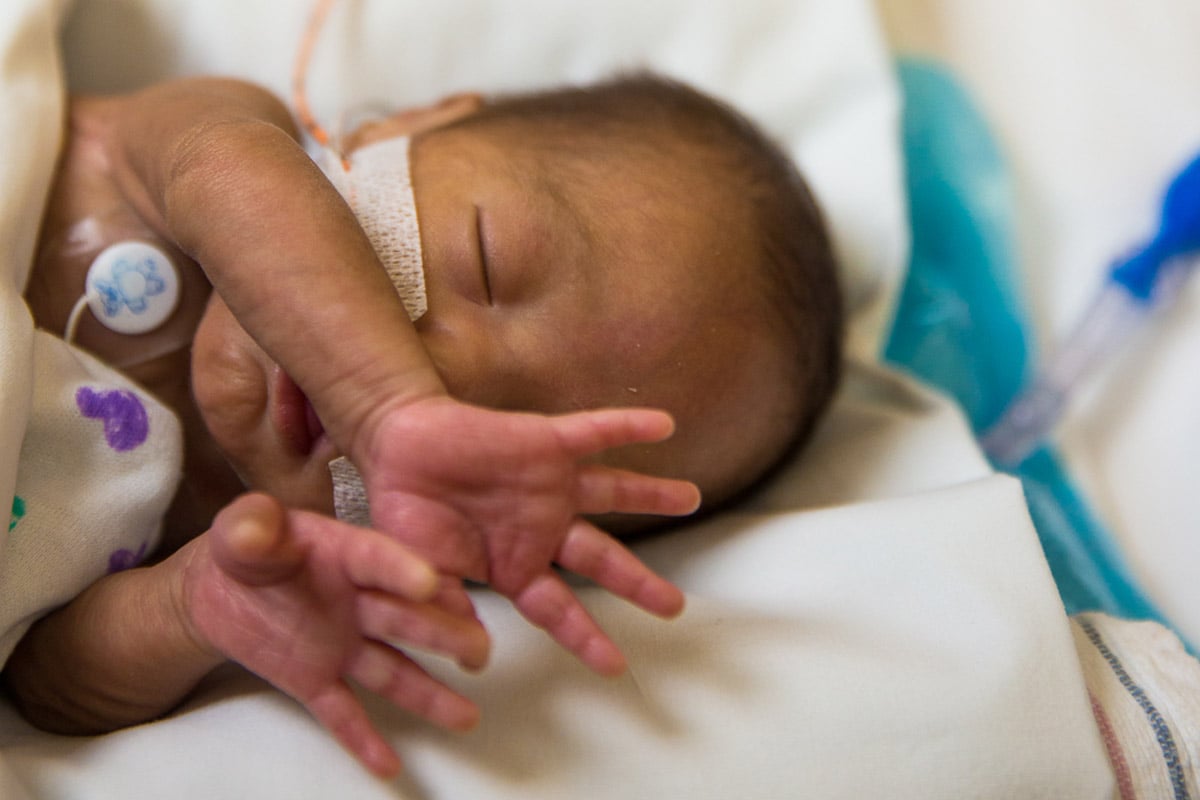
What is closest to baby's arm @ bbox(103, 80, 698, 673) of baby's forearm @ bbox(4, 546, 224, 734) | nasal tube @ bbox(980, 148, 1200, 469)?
baby's forearm @ bbox(4, 546, 224, 734)

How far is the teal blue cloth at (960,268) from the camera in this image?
146 cm

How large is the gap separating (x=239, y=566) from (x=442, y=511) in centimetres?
14

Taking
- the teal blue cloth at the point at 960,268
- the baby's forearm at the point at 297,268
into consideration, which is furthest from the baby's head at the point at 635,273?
the teal blue cloth at the point at 960,268

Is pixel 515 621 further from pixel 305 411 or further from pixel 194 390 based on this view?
pixel 194 390

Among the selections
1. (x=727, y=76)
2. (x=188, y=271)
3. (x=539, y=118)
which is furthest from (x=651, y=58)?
(x=188, y=271)

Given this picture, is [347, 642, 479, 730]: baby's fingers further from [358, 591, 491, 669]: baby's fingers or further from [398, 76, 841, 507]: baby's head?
[398, 76, 841, 507]: baby's head

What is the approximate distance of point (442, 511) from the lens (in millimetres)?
693

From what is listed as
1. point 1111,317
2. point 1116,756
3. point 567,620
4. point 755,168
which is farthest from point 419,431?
point 1111,317

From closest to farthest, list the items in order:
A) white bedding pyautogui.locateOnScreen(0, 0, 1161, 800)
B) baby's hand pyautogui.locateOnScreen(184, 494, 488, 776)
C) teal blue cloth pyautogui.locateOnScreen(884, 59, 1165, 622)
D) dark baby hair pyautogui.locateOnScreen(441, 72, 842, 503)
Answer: baby's hand pyautogui.locateOnScreen(184, 494, 488, 776), white bedding pyautogui.locateOnScreen(0, 0, 1161, 800), dark baby hair pyautogui.locateOnScreen(441, 72, 842, 503), teal blue cloth pyautogui.locateOnScreen(884, 59, 1165, 622)

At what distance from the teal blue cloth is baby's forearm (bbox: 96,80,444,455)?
Result: 3.14 feet

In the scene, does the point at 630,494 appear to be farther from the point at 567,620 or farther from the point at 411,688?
the point at 411,688

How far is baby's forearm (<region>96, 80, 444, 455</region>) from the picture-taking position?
0.71 meters

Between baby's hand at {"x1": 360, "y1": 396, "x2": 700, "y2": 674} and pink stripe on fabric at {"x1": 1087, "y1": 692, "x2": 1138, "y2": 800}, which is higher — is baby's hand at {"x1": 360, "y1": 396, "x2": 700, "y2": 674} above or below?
above

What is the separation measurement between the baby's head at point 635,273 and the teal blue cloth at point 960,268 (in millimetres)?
487
